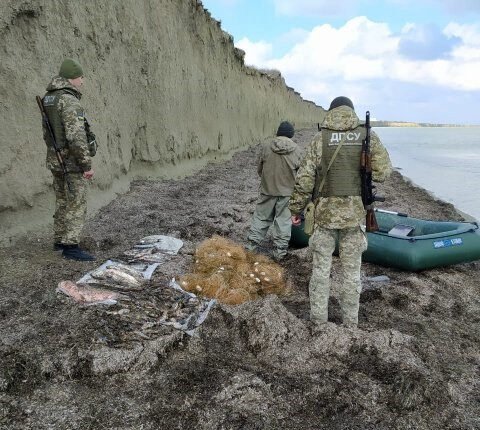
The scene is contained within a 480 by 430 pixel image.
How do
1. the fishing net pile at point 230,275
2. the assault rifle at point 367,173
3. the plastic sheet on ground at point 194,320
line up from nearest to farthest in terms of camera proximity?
the plastic sheet on ground at point 194,320
the assault rifle at point 367,173
the fishing net pile at point 230,275

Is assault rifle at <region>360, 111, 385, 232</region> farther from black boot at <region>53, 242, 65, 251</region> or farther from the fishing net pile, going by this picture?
black boot at <region>53, 242, 65, 251</region>

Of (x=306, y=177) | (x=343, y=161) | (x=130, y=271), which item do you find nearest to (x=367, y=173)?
(x=343, y=161)

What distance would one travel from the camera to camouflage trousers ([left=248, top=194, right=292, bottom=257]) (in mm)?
6117

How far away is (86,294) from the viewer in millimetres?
4047

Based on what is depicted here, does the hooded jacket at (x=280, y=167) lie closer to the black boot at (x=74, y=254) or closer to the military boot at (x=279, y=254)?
the military boot at (x=279, y=254)

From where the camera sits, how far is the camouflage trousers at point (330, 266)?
3.99 m

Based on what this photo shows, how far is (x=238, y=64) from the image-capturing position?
2061 centimetres

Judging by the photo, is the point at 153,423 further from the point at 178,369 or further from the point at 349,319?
the point at 349,319

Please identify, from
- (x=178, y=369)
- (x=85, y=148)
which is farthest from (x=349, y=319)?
(x=85, y=148)

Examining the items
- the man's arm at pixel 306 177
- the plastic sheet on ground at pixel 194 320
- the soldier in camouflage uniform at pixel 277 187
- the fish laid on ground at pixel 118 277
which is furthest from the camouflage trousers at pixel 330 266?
the soldier in camouflage uniform at pixel 277 187

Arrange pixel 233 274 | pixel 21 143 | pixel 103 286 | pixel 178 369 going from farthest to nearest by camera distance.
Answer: pixel 21 143 < pixel 233 274 < pixel 103 286 < pixel 178 369

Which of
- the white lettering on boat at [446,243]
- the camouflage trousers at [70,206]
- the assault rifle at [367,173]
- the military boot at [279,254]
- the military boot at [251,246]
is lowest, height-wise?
the military boot at [279,254]

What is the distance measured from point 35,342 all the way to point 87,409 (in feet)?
2.71

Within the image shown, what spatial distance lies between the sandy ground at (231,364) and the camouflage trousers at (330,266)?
0.96 ft
